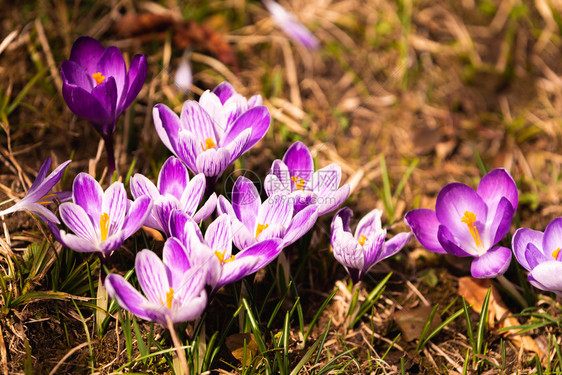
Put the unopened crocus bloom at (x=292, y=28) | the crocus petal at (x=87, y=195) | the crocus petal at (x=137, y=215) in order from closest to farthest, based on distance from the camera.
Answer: the crocus petal at (x=137, y=215)
the crocus petal at (x=87, y=195)
the unopened crocus bloom at (x=292, y=28)

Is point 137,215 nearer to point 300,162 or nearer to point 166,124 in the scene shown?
point 166,124

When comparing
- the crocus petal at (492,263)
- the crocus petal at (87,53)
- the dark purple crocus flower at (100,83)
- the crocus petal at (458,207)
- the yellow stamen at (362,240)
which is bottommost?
the crocus petal at (492,263)

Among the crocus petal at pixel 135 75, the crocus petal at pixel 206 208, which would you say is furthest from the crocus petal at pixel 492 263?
the crocus petal at pixel 135 75

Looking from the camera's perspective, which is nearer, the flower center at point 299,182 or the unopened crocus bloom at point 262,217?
the unopened crocus bloom at point 262,217

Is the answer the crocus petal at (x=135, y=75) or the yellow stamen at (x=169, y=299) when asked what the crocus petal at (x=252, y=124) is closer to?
the crocus petal at (x=135, y=75)

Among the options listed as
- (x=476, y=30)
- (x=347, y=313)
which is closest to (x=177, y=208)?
(x=347, y=313)

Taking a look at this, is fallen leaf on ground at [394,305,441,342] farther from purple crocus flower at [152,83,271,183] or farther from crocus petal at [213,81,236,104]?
crocus petal at [213,81,236,104]

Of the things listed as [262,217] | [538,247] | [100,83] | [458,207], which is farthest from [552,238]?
[100,83]

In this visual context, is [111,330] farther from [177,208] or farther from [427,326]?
[427,326]
